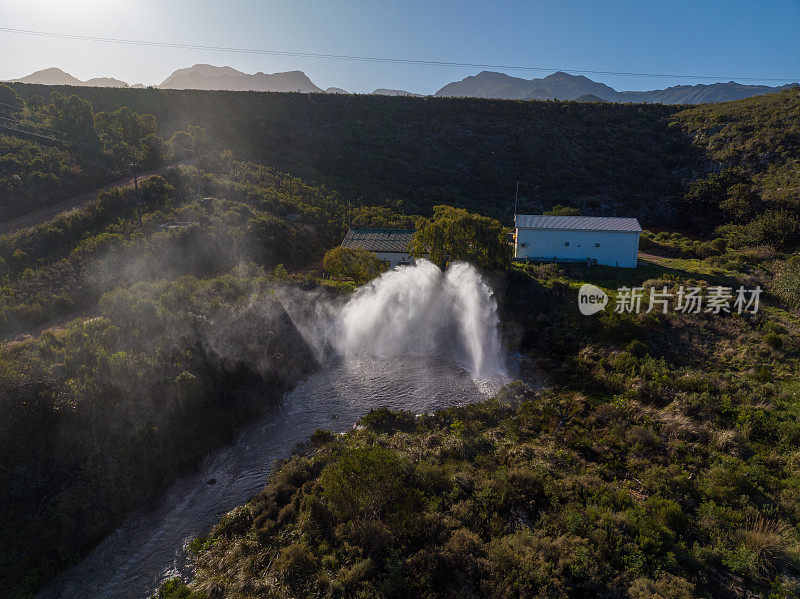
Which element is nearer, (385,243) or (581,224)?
(581,224)

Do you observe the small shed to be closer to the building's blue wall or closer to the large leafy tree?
the large leafy tree

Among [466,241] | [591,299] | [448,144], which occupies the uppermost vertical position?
[448,144]

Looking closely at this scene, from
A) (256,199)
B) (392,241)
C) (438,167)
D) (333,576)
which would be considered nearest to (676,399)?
(333,576)

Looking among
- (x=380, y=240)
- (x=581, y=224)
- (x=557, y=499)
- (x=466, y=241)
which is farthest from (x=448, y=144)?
(x=557, y=499)

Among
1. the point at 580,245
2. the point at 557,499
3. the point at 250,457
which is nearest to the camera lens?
the point at 557,499

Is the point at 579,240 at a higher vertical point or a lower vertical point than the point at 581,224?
lower

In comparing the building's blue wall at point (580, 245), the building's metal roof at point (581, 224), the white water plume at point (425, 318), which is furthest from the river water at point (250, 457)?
the building's metal roof at point (581, 224)

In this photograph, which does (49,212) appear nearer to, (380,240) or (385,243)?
(380,240)

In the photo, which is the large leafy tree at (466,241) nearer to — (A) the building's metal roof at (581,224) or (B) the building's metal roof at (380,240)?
(B) the building's metal roof at (380,240)
